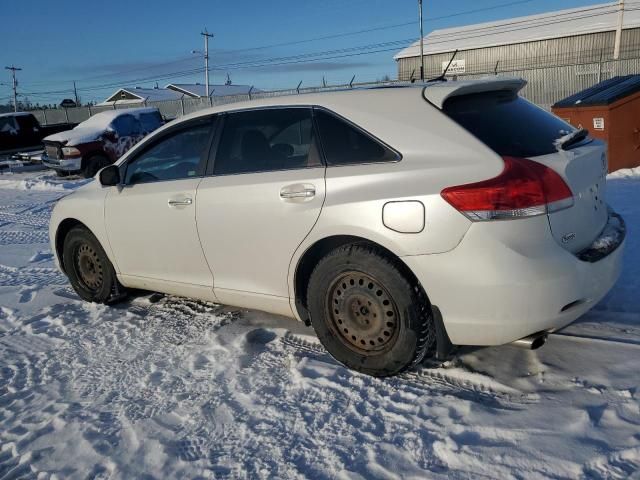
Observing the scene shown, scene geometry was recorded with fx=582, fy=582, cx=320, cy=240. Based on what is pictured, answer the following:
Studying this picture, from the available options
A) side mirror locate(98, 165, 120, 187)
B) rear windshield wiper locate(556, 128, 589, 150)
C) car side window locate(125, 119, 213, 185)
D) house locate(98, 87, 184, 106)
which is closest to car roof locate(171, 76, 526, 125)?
rear windshield wiper locate(556, 128, 589, 150)

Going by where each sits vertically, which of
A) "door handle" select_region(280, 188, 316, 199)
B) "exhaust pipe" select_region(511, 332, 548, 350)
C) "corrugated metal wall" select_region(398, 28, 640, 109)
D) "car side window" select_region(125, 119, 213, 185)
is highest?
"corrugated metal wall" select_region(398, 28, 640, 109)

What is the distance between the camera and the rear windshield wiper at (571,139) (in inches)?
130

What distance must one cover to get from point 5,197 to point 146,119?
4791 millimetres

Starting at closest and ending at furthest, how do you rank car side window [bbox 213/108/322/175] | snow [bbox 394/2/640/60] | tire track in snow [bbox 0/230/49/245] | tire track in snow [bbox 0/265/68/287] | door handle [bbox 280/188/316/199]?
door handle [bbox 280/188/316/199]
car side window [bbox 213/108/322/175]
tire track in snow [bbox 0/265/68/287]
tire track in snow [bbox 0/230/49/245]
snow [bbox 394/2/640/60]

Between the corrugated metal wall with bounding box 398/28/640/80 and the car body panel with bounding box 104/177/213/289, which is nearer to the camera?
the car body panel with bounding box 104/177/213/289

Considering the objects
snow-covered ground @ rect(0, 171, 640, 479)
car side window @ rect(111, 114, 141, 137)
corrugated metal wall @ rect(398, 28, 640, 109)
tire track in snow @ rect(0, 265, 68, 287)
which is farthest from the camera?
corrugated metal wall @ rect(398, 28, 640, 109)

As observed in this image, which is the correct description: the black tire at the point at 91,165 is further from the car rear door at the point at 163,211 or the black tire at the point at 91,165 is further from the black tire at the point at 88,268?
the car rear door at the point at 163,211

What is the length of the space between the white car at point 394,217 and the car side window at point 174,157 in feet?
0.06

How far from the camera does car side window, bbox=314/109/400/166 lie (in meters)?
3.31

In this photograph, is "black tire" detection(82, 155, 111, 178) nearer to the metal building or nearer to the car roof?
the car roof

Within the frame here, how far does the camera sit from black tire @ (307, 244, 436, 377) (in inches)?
125

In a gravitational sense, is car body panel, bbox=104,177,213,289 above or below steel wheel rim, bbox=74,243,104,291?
above

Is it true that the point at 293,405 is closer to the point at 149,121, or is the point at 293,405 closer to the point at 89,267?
the point at 89,267

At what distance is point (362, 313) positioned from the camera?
3373mm
